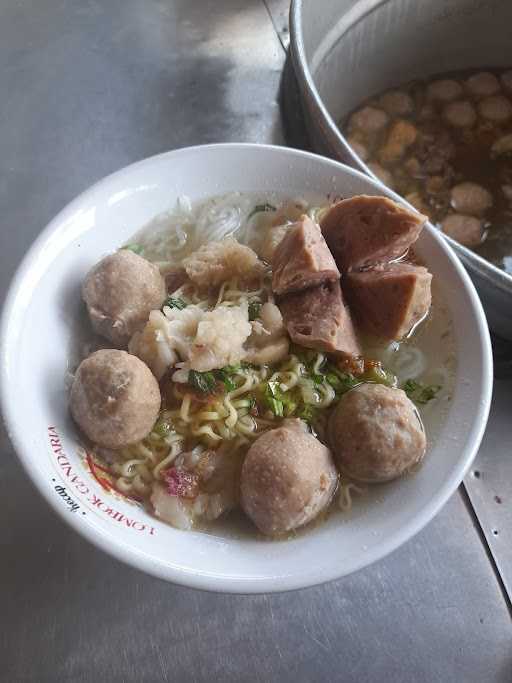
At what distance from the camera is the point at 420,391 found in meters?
1.66

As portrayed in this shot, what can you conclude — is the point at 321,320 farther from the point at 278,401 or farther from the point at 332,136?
the point at 332,136

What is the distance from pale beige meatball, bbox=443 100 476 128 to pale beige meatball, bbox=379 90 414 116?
6.5 inches

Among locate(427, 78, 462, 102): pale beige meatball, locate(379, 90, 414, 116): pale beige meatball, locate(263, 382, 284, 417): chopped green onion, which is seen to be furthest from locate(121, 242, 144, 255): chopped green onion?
locate(427, 78, 462, 102): pale beige meatball

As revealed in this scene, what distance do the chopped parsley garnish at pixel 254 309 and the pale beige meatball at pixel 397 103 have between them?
4.98 feet

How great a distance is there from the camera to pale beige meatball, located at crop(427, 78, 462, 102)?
110 inches

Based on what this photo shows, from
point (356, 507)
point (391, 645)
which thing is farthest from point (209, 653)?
point (356, 507)

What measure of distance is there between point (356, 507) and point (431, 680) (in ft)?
2.11

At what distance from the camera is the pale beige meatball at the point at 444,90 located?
2805 millimetres

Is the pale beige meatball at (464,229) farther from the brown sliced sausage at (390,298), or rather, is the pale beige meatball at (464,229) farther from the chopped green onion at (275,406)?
the chopped green onion at (275,406)

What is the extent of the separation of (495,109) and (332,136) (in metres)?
1.26

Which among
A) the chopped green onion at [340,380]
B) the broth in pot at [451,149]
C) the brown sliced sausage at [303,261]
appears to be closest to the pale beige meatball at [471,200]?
the broth in pot at [451,149]

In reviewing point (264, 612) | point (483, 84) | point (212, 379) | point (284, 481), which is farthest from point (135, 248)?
point (483, 84)

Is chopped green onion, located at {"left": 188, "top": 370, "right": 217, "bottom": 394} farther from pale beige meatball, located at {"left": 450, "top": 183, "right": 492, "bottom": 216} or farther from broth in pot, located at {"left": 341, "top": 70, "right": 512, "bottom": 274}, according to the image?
pale beige meatball, located at {"left": 450, "top": 183, "right": 492, "bottom": 216}

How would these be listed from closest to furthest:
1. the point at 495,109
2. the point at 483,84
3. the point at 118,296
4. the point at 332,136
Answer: the point at 118,296 < the point at 332,136 < the point at 495,109 < the point at 483,84
